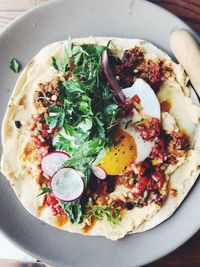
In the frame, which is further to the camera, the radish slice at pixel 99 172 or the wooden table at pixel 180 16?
the wooden table at pixel 180 16

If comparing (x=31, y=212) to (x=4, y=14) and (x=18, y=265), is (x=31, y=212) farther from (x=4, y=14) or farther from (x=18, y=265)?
(x=4, y=14)

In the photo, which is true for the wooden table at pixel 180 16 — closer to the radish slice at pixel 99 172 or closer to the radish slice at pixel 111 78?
the radish slice at pixel 111 78

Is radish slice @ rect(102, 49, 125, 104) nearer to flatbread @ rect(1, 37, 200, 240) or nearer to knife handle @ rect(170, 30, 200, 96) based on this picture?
flatbread @ rect(1, 37, 200, 240)

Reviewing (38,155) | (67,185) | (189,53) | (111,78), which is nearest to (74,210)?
(67,185)

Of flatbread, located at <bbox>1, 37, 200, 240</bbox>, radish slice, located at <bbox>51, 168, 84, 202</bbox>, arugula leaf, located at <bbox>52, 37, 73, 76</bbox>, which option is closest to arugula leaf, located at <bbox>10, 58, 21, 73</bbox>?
flatbread, located at <bbox>1, 37, 200, 240</bbox>

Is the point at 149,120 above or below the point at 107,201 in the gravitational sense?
above

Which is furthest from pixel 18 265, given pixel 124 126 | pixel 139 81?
pixel 139 81

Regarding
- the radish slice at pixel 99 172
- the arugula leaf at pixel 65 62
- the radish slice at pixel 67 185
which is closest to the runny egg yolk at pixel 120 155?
the radish slice at pixel 99 172
